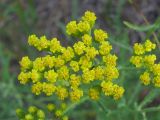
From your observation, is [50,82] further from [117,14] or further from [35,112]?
[117,14]

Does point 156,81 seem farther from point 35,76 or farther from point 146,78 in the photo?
point 35,76

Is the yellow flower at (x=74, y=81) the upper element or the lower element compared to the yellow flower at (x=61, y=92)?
upper

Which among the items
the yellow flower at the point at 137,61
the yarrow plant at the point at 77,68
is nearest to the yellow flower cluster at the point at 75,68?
the yarrow plant at the point at 77,68

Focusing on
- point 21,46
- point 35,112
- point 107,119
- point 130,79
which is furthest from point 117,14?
point 35,112

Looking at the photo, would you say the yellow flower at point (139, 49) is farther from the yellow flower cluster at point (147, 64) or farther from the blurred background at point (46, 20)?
the blurred background at point (46, 20)

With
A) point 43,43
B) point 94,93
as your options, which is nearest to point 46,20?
point 43,43

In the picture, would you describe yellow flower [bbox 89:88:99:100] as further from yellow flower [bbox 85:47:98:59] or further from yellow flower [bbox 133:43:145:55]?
yellow flower [bbox 133:43:145:55]
